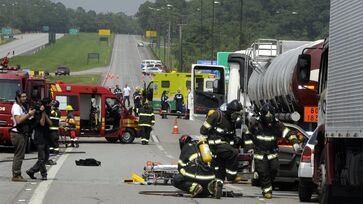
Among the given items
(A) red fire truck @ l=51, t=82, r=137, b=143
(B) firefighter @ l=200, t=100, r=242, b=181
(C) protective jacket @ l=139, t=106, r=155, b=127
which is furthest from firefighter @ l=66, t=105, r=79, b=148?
(B) firefighter @ l=200, t=100, r=242, b=181

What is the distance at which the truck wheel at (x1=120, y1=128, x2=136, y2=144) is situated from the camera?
3531 centimetres

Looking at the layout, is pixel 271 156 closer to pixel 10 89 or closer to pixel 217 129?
pixel 217 129

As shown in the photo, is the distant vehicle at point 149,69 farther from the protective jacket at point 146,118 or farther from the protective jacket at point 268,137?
the protective jacket at point 268,137

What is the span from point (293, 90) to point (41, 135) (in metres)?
5.21

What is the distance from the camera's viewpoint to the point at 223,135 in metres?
16.1

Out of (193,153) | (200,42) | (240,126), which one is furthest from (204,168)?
(200,42)

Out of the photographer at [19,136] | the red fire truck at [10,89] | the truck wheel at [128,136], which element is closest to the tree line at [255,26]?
the truck wheel at [128,136]

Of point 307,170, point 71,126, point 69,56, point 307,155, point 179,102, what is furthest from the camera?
point 69,56

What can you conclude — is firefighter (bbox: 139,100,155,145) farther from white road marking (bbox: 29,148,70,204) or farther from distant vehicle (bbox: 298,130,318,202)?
distant vehicle (bbox: 298,130,318,202)

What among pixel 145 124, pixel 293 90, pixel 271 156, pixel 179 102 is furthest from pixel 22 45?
pixel 271 156

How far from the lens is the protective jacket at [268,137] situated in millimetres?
16406

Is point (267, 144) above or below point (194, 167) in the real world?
above

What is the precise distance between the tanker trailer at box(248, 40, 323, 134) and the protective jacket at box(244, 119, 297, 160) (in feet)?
3.22

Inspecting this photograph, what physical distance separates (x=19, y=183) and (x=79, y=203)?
3477 mm
